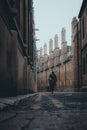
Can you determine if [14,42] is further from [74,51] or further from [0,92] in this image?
[74,51]

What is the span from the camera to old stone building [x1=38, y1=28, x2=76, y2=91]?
4828cm

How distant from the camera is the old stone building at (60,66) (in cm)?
4828

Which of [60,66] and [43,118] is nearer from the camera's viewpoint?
[43,118]

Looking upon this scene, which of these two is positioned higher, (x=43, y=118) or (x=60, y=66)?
(x=60, y=66)

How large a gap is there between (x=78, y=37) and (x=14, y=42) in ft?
90.9

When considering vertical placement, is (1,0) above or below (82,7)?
below

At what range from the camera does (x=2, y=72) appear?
26.2 ft

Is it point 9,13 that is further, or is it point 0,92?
point 9,13

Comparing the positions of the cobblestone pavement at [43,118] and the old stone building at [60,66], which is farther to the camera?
the old stone building at [60,66]

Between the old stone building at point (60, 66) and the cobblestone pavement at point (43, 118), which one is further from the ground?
the old stone building at point (60, 66)

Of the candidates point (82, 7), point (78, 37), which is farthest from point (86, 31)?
point (78, 37)

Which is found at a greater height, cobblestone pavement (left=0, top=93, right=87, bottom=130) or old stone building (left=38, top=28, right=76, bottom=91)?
old stone building (left=38, top=28, right=76, bottom=91)

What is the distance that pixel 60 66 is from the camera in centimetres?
5669

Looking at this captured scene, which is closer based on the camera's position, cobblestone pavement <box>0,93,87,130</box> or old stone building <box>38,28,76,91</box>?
cobblestone pavement <box>0,93,87,130</box>
